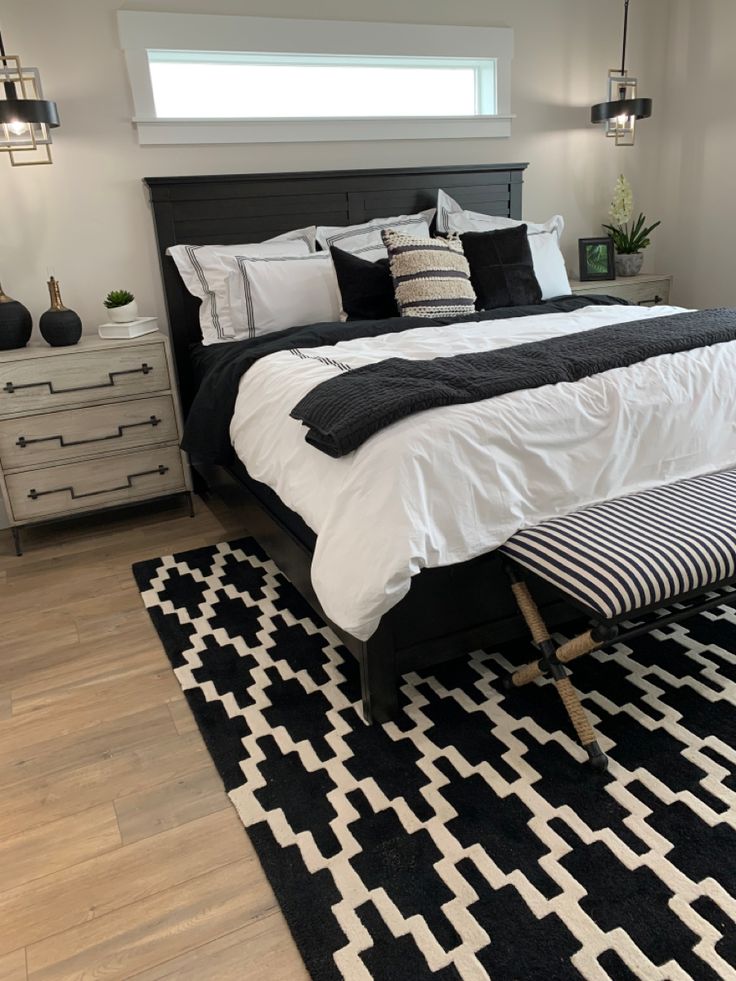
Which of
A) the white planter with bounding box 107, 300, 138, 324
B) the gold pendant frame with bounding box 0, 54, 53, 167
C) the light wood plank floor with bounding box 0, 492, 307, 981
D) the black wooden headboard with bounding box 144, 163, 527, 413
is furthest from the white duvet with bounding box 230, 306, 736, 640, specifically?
the gold pendant frame with bounding box 0, 54, 53, 167

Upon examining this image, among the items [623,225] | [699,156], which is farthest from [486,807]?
[699,156]

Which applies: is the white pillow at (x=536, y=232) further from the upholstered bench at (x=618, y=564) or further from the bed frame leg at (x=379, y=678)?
the bed frame leg at (x=379, y=678)

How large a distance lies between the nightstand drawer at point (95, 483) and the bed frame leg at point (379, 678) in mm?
1672

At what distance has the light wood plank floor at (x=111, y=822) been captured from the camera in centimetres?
135

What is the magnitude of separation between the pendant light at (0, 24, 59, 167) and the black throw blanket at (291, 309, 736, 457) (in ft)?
5.52

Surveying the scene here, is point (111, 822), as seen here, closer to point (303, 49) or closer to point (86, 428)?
point (86, 428)

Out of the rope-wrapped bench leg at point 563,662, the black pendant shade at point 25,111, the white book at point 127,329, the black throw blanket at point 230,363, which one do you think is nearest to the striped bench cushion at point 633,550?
the rope-wrapped bench leg at point 563,662

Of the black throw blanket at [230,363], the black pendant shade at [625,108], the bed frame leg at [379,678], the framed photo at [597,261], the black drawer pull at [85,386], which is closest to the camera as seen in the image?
the bed frame leg at [379,678]

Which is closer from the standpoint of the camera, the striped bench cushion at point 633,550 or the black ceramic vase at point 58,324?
the striped bench cushion at point 633,550

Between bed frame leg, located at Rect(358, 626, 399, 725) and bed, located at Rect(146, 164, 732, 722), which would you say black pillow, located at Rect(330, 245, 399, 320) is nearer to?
bed, located at Rect(146, 164, 732, 722)

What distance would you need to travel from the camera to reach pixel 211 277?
3191 mm

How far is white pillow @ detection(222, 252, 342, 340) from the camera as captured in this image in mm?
3145

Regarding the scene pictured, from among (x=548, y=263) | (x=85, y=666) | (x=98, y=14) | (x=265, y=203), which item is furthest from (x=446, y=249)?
(x=85, y=666)

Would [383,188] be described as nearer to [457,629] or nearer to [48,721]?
[457,629]
